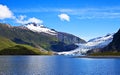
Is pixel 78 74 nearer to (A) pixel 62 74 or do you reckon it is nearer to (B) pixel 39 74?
(A) pixel 62 74

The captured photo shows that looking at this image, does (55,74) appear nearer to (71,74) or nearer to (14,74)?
(71,74)

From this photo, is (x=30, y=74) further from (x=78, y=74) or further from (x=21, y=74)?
(x=78, y=74)

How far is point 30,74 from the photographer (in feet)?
328

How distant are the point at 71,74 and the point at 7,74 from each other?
856 inches

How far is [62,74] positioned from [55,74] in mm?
2411

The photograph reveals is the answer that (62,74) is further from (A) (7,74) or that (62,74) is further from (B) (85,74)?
(A) (7,74)

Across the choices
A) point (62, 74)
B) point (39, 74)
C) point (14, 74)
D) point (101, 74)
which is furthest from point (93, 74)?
point (14, 74)

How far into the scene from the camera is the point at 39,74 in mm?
100562

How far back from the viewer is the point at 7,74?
3839 inches

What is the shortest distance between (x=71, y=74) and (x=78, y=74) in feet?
8.31

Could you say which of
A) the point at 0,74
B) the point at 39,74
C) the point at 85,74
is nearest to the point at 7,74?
the point at 0,74

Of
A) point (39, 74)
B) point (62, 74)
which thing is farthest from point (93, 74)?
point (39, 74)

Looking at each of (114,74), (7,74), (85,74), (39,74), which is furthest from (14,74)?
(114,74)

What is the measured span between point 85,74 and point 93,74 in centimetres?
277
